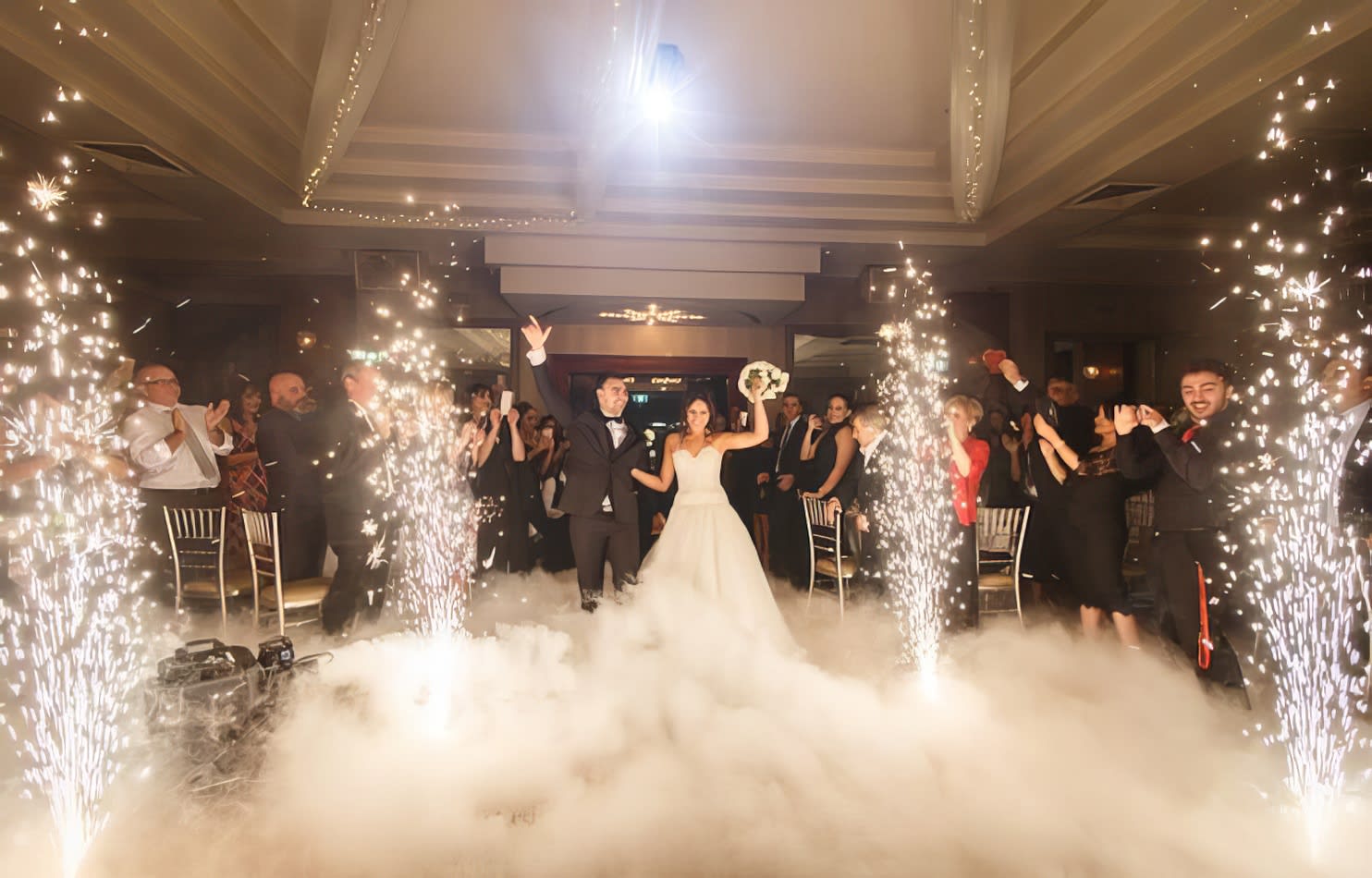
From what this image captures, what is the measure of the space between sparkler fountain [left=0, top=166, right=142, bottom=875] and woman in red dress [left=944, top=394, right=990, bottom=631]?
3.72 metres

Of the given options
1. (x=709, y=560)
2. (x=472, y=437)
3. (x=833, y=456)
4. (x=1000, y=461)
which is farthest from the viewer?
(x=833, y=456)

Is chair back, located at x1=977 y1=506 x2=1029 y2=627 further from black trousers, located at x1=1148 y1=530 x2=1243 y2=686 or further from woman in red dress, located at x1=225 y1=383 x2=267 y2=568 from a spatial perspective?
woman in red dress, located at x1=225 y1=383 x2=267 y2=568

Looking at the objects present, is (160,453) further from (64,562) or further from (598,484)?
(598,484)

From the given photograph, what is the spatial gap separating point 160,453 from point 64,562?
1072 mm

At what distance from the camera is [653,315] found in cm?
720

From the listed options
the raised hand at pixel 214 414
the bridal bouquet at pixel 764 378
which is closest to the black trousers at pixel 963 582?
the bridal bouquet at pixel 764 378

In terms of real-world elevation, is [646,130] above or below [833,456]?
above

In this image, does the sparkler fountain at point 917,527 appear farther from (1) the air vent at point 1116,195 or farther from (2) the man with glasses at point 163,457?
(2) the man with glasses at point 163,457

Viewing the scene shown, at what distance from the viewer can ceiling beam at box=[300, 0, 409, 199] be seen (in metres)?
2.98

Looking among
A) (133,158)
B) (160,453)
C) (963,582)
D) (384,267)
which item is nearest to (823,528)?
(963,582)

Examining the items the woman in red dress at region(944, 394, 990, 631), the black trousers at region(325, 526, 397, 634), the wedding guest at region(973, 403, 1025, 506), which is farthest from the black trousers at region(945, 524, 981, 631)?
the black trousers at region(325, 526, 397, 634)

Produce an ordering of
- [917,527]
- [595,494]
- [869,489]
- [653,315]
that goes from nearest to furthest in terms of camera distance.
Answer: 1. [595,494]
2. [917,527]
3. [869,489]
4. [653,315]

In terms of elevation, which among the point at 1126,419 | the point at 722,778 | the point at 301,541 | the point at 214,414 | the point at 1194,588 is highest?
the point at 214,414

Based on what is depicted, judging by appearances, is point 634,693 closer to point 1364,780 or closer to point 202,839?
point 202,839
